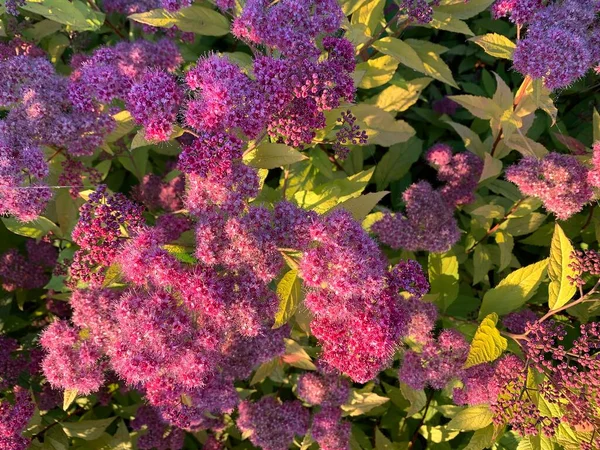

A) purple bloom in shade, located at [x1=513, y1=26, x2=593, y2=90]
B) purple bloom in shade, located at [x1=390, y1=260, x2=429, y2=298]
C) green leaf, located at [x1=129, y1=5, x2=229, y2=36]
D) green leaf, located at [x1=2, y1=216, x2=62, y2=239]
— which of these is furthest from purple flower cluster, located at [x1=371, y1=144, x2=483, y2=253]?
green leaf, located at [x1=2, y1=216, x2=62, y2=239]

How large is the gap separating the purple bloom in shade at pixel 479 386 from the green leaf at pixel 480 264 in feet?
2.32

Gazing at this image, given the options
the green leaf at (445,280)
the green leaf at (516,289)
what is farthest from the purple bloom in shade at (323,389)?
the green leaf at (516,289)

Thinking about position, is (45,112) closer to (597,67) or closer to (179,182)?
(179,182)

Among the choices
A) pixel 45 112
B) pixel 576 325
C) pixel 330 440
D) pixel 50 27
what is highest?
pixel 50 27

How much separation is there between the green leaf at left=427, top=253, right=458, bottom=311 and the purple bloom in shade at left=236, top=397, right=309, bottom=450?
4.71 feet

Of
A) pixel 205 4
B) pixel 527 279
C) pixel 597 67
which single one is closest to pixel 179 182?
pixel 205 4

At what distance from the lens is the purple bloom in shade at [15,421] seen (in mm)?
2920

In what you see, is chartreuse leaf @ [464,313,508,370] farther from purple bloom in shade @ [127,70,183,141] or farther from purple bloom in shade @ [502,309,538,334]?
purple bloom in shade @ [127,70,183,141]

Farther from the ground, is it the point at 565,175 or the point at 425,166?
the point at 565,175

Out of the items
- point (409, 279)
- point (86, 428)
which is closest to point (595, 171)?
point (409, 279)

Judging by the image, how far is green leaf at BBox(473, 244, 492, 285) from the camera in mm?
3530

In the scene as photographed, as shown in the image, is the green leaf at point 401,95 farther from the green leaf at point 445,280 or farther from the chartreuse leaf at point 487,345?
the chartreuse leaf at point 487,345

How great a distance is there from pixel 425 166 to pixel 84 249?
3240 mm

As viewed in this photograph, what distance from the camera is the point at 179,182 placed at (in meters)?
3.43
